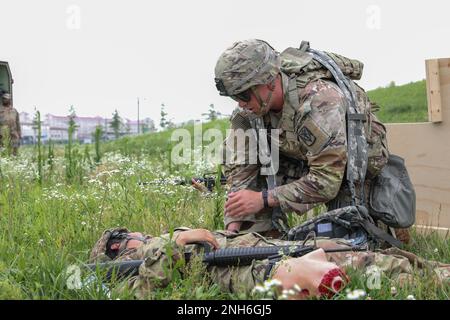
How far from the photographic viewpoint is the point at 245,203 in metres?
4.50

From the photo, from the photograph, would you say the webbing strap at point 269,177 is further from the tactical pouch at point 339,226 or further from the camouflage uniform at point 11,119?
the camouflage uniform at point 11,119

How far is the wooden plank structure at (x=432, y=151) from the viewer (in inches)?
204

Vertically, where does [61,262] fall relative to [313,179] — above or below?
below

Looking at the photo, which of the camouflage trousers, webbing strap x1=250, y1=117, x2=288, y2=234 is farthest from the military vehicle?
the camouflage trousers

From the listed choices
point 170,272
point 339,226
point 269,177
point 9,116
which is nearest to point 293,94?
point 269,177

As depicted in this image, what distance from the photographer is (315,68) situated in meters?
4.54

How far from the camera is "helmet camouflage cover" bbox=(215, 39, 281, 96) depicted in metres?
4.25

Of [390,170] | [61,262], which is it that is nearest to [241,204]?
Result: [390,170]

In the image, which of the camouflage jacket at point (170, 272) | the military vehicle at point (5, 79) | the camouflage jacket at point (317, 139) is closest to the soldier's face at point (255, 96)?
the camouflage jacket at point (317, 139)

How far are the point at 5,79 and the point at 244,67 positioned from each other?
9.93 m

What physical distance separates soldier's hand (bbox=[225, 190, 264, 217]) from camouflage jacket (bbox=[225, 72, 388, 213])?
0.14 m

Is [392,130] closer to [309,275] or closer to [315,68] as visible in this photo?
[315,68]

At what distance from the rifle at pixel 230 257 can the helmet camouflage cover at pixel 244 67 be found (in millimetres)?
1181
